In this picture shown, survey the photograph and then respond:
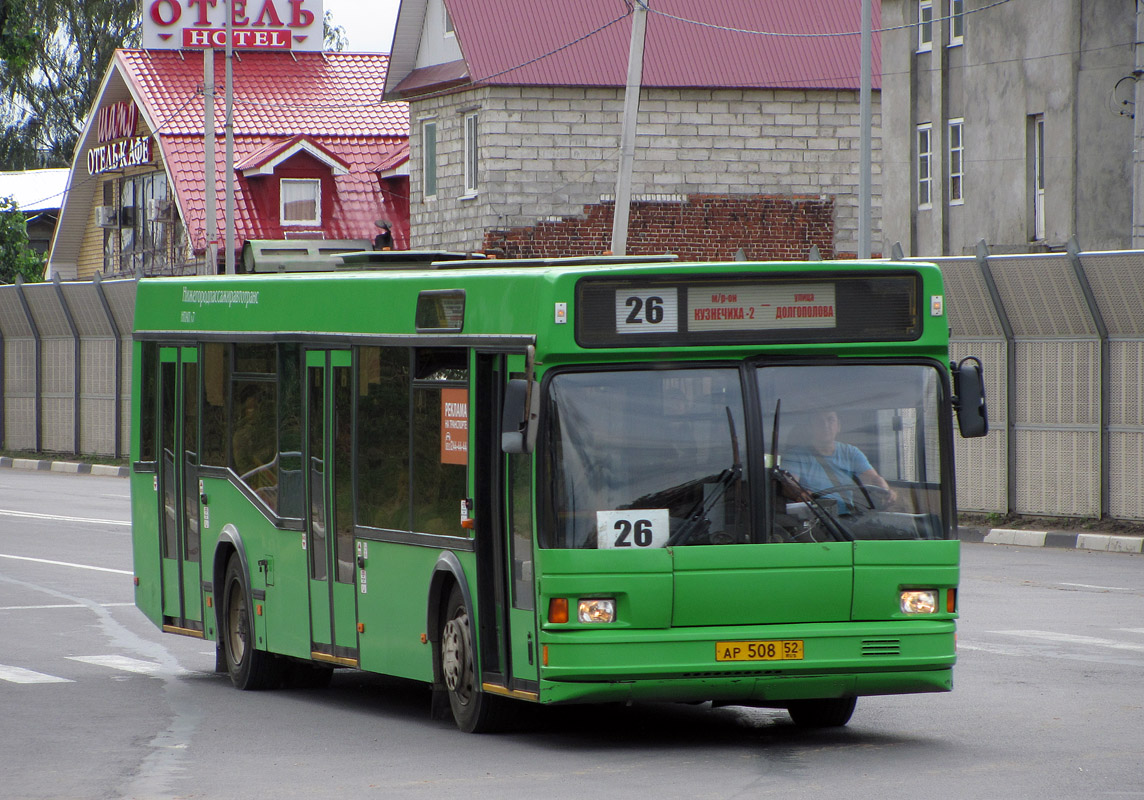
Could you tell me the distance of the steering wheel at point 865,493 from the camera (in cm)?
934

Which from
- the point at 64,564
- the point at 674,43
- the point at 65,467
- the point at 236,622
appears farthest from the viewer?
the point at 674,43

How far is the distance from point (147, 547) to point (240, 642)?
1.73 meters

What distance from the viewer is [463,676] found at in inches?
396

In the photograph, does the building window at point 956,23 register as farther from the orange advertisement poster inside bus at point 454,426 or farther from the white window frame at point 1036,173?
the orange advertisement poster inside bus at point 454,426

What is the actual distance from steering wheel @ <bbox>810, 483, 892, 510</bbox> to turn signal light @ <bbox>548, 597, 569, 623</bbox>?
4.03 ft

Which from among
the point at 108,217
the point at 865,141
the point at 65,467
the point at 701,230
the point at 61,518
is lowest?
the point at 65,467

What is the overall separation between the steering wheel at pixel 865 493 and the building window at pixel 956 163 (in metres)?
30.0

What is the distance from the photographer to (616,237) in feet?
80.2

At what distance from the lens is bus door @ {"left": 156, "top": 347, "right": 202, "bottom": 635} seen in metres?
13.2

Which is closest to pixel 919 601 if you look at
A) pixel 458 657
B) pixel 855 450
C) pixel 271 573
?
pixel 855 450

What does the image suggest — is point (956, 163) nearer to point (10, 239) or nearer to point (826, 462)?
point (10, 239)

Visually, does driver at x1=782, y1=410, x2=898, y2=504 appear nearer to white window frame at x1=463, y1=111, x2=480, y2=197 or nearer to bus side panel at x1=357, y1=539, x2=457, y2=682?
bus side panel at x1=357, y1=539, x2=457, y2=682

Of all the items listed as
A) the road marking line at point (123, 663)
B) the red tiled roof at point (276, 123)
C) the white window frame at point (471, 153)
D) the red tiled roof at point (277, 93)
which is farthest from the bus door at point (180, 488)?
the red tiled roof at point (277, 93)

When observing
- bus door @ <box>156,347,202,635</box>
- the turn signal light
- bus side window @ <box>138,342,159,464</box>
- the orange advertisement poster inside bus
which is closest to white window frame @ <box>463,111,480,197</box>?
bus side window @ <box>138,342,159,464</box>
